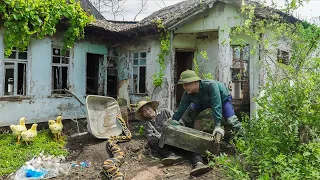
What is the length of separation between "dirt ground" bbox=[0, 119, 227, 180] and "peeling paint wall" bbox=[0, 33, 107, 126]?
1.17 metres

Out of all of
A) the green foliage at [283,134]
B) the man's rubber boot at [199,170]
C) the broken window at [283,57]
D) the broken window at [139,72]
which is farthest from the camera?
the broken window at [139,72]

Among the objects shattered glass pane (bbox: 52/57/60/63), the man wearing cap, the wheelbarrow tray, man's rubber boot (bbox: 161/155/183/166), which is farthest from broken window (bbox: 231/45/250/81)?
shattered glass pane (bbox: 52/57/60/63)

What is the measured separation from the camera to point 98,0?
26484 mm

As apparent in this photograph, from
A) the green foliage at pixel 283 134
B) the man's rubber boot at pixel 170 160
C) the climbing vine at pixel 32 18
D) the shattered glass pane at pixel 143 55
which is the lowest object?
the man's rubber boot at pixel 170 160

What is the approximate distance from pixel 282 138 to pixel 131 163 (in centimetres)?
343

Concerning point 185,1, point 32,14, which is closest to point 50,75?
point 32,14

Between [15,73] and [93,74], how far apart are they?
3626 mm

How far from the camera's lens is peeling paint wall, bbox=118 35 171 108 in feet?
32.8

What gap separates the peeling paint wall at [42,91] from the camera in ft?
27.5

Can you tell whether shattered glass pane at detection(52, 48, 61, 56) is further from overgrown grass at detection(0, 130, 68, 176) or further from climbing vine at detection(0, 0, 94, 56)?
overgrown grass at detection(0, 130, 68, 176)

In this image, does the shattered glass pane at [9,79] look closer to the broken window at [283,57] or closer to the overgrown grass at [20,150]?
the overgrown grass at [20,150]

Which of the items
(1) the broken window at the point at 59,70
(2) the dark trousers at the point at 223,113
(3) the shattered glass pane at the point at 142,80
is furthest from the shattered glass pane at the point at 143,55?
(2) the dark trousers at the point at 223,113

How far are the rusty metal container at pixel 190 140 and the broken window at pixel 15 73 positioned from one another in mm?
5410

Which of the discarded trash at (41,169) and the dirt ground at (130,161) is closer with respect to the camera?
the dirt ground at (130,161)
